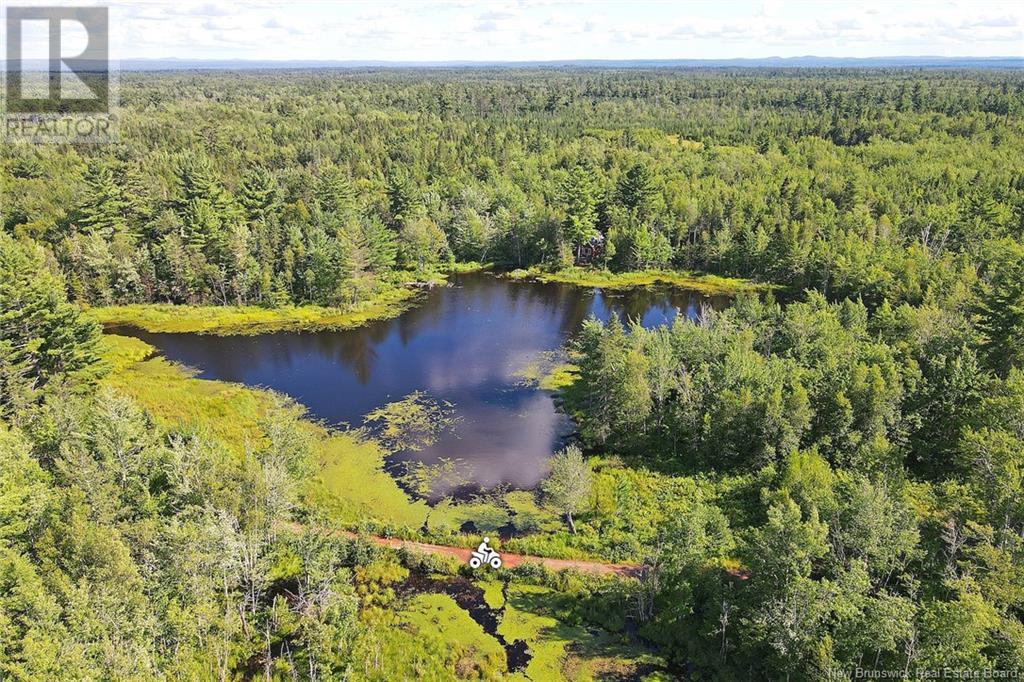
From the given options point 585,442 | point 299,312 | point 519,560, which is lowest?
point 519,560

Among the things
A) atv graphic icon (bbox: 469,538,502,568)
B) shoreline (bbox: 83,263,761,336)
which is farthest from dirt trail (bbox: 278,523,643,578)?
shoreline (bbox: 83,263,761,336)

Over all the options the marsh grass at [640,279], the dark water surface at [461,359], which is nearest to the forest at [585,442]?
the marsh grass at [640,279]

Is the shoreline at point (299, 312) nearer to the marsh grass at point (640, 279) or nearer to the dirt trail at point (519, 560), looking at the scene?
the marsh grass at point (640, 279)

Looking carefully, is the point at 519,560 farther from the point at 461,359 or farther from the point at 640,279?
the point at 640,279

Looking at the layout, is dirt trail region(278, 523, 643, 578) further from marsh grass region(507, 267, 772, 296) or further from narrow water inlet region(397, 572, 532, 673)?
marsh grass region(507, 267, 772, 296)

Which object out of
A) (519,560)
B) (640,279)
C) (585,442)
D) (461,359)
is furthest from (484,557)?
(640,279)

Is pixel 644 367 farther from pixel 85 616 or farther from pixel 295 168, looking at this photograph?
pixel 295 168
